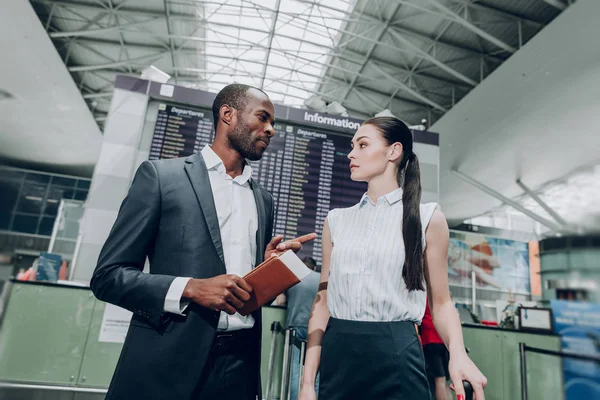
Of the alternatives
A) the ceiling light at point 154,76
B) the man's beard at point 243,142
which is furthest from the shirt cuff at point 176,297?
the ceiling light at point 154,76

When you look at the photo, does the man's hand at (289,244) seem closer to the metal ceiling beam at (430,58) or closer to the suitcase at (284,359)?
the suitcase at (284,359)

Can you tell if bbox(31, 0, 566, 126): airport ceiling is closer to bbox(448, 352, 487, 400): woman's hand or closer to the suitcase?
the suitcase

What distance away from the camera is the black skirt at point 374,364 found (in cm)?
130

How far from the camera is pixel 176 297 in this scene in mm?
1309

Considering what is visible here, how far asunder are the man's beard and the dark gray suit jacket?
10.3 inches

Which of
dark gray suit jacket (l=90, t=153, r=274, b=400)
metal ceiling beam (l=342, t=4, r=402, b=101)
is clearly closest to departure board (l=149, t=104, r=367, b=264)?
dark gray suit jacket (l=90, t=153, r=274, b=400)

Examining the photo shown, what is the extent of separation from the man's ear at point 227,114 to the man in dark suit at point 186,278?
16cm

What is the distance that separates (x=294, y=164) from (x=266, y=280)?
11.6ft

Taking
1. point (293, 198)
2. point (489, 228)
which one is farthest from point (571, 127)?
point (489, 228)

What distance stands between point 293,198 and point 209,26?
32.3 feet

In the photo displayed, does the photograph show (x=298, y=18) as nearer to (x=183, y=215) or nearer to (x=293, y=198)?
(x=293, y=198)

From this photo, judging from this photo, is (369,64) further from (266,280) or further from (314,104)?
(266,280)

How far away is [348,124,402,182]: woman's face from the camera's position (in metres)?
1.67

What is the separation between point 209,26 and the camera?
12.4m
